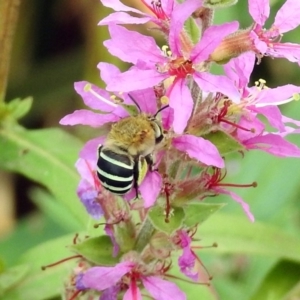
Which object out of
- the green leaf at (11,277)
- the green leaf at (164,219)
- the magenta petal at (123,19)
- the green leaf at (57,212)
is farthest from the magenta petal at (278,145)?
the green leaf at (57,212)

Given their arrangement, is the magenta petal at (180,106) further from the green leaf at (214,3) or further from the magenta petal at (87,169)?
the magenta petal at (87,169)

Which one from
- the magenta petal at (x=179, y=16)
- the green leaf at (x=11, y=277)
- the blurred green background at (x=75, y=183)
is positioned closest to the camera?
the magenta petal at (x=179, y=16)

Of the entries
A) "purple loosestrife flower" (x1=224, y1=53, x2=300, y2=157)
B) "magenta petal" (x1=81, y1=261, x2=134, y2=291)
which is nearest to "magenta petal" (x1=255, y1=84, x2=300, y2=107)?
"purple loosestrife flower" (x1=224, y1=53, x2=300, y2=157)

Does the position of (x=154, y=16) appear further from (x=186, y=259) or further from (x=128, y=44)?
(x=186, y=259)

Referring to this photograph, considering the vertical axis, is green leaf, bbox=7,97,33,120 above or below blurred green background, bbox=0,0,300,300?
above

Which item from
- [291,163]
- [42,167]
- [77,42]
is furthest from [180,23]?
[77,42]

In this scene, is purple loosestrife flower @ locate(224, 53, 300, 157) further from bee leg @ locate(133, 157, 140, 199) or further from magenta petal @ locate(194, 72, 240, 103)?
bee leg @ locate(133, 157, 140, 199)

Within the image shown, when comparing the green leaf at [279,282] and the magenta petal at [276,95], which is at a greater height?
the magenta petal at [276,95]
